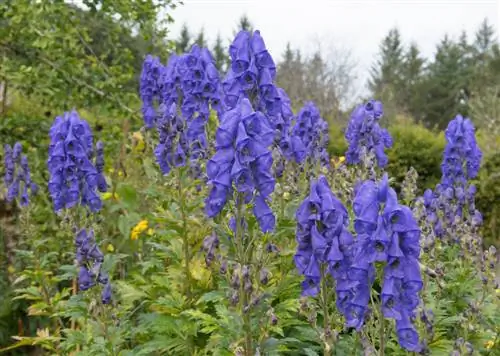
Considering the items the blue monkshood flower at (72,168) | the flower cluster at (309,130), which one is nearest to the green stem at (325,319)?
the blue monkshood flower at (72,168)

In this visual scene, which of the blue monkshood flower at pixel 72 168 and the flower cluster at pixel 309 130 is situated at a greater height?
the flower cluster at pixel 309 130

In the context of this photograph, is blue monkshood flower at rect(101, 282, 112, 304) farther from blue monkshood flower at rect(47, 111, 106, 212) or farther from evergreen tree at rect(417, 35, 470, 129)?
evergreen tree at rect(417, 35, 470, 129)

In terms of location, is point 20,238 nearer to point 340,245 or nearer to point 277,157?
point 277,157

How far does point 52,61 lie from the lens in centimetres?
714

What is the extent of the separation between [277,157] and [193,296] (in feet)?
4.25

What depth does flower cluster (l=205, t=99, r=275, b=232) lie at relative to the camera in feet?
8.80

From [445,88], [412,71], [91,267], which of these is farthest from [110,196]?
[412,71]

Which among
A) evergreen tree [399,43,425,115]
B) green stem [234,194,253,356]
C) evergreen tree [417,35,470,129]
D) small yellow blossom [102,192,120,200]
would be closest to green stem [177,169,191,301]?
green stem [234,194,253,356]

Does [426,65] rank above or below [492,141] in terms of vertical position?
above

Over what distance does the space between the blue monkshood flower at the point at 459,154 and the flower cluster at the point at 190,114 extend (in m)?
2.31

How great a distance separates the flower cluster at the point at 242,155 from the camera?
268cm

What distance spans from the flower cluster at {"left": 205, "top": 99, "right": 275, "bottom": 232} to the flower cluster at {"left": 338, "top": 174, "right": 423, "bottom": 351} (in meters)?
0.49

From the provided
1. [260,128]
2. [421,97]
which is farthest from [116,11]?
[421,97]

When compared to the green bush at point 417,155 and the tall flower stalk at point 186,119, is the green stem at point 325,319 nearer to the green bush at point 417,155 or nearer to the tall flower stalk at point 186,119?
the tall flower stalk at point 186,119
